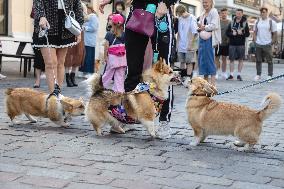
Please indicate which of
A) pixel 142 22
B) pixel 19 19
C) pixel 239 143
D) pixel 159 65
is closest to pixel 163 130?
pixel 159 65

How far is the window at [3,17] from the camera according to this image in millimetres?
17531

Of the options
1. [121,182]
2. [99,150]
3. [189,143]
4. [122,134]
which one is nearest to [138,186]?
[121,182]

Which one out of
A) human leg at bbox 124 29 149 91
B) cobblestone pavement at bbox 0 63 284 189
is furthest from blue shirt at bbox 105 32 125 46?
human leg at bbox 124 29 149 91

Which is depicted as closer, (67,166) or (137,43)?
(67,166)

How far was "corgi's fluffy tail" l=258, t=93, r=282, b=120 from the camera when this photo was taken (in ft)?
16.0

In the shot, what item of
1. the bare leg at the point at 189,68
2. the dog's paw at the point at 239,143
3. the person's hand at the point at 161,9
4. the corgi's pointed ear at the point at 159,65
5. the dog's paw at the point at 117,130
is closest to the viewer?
the dog's paw at the point at 239,143

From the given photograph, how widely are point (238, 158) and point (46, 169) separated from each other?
170cm

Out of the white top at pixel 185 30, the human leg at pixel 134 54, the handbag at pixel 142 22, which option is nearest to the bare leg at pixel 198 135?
the human leg at pixel 134 54

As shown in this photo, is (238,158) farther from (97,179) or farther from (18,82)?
(18,82)

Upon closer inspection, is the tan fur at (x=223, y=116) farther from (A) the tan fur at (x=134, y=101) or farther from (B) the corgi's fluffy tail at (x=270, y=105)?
(A) the tan fur at (x=134, y=101)

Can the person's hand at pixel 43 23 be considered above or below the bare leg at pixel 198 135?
above

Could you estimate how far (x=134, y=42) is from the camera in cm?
556

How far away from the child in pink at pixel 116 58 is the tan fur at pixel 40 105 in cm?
263

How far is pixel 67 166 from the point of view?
4.16m
